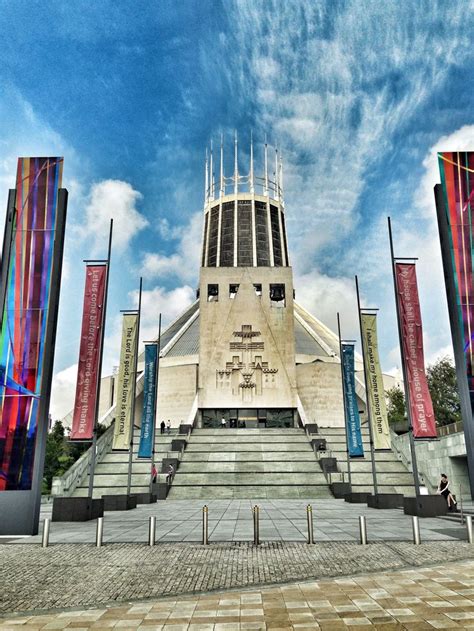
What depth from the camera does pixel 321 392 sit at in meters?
42.4

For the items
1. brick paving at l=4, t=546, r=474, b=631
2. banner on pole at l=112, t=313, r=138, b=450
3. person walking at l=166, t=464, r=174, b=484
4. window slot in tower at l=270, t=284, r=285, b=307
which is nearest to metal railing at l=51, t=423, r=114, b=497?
person walking at l=166, t=464, r=174, b=484

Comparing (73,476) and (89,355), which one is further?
(73,476)

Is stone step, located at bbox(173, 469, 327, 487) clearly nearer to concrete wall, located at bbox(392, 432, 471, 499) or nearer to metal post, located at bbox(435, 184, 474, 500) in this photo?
concrete wall, located at bbox(392, 432, 471, 499)

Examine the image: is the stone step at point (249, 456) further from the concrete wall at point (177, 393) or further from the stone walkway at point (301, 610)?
the stone walkway at point (301, 610)

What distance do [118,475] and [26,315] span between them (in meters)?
14.5

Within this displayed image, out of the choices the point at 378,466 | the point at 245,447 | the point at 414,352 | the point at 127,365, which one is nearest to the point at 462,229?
the point at 414,352

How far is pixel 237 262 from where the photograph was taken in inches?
3140

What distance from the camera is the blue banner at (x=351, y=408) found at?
19.5 metres

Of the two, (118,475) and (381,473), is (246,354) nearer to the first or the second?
(118,475)

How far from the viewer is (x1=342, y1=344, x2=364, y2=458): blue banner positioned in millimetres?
19500

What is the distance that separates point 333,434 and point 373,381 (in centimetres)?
1585

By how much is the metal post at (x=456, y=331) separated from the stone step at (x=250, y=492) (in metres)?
10.8

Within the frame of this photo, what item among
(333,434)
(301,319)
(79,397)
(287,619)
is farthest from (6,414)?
(301,319)

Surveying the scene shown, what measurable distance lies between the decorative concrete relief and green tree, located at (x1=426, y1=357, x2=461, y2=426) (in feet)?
47.4
